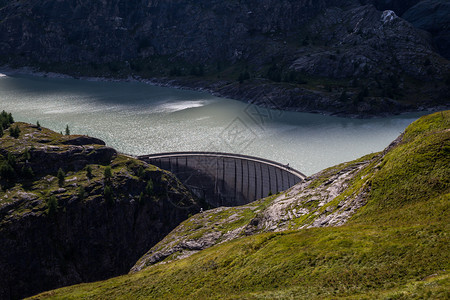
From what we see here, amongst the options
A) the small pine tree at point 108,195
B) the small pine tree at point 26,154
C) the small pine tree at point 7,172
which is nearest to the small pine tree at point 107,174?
the small pine tree at point 108,195

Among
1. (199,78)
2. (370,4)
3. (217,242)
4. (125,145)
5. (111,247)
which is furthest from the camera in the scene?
(370,4)

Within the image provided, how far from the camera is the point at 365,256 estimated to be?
2100 centimetres

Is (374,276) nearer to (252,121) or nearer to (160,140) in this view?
(160,140)

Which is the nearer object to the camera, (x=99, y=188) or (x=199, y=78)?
(x=99, y=188)

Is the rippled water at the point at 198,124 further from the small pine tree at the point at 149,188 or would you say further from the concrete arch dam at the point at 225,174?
the small pine tree at the point at 149,188

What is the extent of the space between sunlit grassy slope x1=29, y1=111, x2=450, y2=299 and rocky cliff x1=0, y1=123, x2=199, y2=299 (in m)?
18.3

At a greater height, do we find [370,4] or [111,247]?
[370,4]

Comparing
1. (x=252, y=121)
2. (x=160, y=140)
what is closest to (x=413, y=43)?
(x=252, y=121)

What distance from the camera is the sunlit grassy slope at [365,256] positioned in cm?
1859

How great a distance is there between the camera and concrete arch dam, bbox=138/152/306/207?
67.6 metres

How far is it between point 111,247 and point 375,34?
510 ft

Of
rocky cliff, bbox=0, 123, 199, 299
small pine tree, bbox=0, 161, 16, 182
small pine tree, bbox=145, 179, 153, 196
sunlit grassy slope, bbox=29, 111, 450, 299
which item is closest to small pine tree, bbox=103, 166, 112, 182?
rocky cliff, bbox=0, 123, 199, 299

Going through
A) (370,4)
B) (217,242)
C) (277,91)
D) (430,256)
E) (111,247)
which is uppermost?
(370,4)

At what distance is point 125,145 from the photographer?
9119 cm
